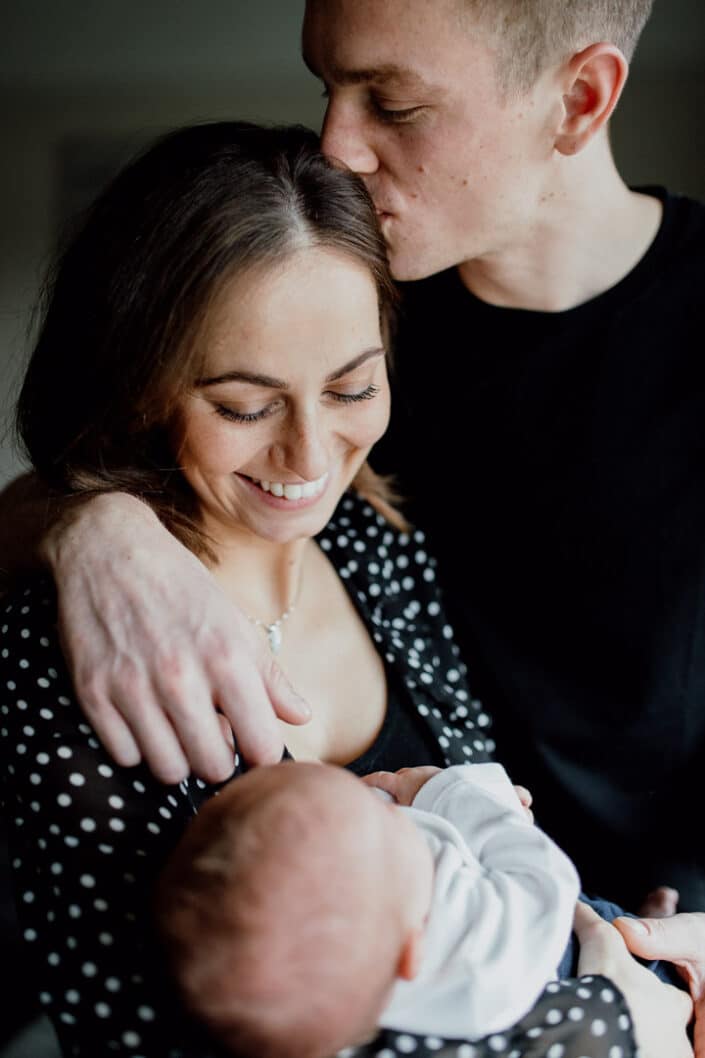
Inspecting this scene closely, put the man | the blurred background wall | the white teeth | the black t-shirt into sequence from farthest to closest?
the blurred background wall < the black t-shirt < the man < the white teeth

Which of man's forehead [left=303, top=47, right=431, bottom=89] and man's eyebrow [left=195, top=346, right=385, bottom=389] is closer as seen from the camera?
man's eyebrow [left=195, top=346, right=385, bottom=389]

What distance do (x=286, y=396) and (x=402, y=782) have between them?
19.9 inches

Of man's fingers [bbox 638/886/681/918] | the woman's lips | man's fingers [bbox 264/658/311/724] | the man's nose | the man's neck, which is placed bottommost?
man's fingers [bbox 638/886/681/918]

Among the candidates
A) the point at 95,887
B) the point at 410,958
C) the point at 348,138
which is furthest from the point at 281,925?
the point at 348,138

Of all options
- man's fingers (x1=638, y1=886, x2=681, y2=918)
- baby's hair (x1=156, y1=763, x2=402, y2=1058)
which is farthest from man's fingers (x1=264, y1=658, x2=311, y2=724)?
man's fingers (x1=638, y1=886, x2=681, y2=918)

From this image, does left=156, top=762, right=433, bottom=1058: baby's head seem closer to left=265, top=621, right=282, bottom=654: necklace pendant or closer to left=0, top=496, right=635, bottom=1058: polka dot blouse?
left=0, top=496, right=635, bottom=1058: polka dot blouse

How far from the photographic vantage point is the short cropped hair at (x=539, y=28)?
1.65 metres

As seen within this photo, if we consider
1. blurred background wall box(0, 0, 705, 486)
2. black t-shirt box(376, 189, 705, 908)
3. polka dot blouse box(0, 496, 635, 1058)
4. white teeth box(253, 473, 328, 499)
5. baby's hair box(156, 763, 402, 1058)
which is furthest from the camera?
blurred background wall box(0, 0, 705, 486)

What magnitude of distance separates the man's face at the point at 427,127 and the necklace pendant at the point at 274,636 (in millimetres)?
557

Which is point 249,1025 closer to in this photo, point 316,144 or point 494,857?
point 494,857

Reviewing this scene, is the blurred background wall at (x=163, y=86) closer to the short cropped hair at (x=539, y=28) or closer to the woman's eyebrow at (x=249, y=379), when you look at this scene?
the short cropped hair at (x=539, y=28)

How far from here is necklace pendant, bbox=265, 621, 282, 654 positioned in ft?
5.64

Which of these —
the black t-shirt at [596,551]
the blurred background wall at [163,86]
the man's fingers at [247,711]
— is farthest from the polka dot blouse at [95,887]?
the blurred background wall at [163,86]

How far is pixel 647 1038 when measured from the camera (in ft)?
4.21
